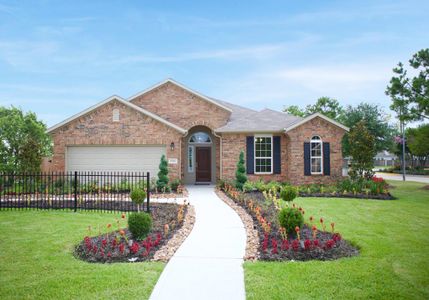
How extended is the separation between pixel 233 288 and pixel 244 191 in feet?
36.2

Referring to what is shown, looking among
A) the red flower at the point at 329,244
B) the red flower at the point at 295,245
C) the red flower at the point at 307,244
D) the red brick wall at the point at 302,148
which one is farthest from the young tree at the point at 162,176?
the red flower at the point at 329,244

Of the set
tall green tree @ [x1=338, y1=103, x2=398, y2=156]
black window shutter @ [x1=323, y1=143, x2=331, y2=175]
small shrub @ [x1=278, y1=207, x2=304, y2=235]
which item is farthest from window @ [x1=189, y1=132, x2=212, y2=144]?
tall green tree @ [x1=338, y1=103, x2=398, y2=156]

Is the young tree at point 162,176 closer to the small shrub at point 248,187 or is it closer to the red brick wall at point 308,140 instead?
the small shrub at point 248,187

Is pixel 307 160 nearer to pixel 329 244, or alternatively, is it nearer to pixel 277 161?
pixel 277 161

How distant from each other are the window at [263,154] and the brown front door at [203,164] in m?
3.46

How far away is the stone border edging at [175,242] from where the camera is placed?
19.5 feet

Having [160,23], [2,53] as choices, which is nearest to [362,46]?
[160,23]

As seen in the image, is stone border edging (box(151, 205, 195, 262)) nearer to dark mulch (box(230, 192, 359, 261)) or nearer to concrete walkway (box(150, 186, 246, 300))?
concrete walkway (box(150, 186, 246, 300))

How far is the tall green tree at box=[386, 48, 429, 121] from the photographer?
16656mm

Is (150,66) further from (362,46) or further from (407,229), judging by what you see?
(407,229)

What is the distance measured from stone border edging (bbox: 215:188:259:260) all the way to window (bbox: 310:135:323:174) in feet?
22.1

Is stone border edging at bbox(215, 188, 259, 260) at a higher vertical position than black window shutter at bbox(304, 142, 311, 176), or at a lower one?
lower

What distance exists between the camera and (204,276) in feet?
16.3

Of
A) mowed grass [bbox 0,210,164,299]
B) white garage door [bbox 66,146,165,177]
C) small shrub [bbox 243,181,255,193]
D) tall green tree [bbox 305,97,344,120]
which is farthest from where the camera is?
tall green tree [bbox 305,97,344,120]
